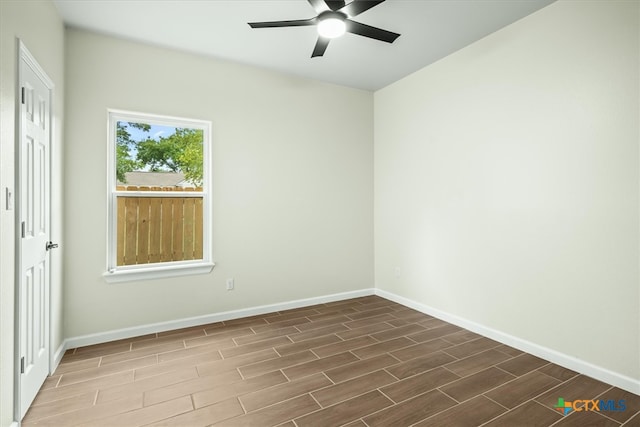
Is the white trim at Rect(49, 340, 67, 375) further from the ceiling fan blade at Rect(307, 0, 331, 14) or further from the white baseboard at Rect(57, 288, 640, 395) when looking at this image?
the ceiling fan blade at Rect(307, 0, 331, 14)

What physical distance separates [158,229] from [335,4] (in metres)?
2.58

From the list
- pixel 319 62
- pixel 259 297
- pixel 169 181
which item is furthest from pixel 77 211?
pixel 319 62

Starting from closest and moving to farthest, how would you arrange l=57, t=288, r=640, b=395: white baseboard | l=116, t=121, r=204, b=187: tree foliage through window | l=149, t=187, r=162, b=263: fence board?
1. l=57, t=288, r=640, b=395: white baseboard
2. l=116, t=121, r=204, b=187: tree foliage through window
3. l=149, t=187, r=162, b=263: fence board

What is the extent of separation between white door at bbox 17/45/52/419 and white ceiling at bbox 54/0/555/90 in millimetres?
878

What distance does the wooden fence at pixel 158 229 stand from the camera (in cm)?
327

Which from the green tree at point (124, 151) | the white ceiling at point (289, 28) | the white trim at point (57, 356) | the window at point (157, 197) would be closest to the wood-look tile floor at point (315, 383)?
the white trim at point (57, 356)

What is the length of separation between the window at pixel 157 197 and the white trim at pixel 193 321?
0.49m

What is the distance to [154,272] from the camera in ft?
10.8

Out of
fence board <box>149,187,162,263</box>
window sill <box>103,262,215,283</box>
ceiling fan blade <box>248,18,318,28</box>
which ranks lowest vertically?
window sill <box>103,262,215,283</box>

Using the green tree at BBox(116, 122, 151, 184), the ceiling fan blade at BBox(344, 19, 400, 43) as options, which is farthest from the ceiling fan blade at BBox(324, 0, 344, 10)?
the green tree at BBox(116, 122, 151, 184)

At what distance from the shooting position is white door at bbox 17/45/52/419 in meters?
1.95

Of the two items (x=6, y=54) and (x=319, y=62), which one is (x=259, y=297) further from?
(x=6, y=54)

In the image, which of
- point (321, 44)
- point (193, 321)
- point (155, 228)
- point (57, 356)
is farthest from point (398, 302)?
point (57, 356)

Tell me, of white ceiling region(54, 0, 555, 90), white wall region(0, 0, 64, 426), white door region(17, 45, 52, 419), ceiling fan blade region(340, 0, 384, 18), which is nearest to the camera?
white wall region(0, 0, 64, 426)
